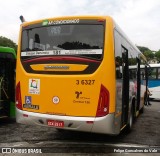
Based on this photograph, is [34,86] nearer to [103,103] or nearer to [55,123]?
[55,123]

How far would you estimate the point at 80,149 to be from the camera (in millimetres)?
8047

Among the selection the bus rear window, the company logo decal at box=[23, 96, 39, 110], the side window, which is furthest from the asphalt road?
the bus rear window

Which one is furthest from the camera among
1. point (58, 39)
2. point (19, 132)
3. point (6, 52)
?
point (6, 52)

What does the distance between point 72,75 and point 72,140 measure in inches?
84.5

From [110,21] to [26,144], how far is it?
3679mm

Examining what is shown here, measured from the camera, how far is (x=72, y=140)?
29.9 ft

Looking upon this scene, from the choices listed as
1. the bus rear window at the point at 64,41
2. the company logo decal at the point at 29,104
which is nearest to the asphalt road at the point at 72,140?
the company logo decal at the point at 29,104

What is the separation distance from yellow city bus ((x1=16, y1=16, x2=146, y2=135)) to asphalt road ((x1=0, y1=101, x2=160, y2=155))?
23.0 inches

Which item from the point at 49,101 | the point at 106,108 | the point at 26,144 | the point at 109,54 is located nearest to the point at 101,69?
the point at 109,54

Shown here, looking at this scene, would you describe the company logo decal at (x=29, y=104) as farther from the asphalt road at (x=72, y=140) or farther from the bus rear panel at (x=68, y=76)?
the asphalt road at (x=72, y=140)

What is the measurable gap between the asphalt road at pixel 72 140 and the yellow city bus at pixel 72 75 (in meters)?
0.58

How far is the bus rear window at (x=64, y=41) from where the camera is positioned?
789cm

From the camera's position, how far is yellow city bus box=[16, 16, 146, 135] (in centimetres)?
767

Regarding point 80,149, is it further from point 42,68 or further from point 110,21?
point 110,21
